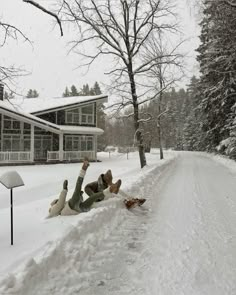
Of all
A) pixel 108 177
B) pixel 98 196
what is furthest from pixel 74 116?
pixel 98 196

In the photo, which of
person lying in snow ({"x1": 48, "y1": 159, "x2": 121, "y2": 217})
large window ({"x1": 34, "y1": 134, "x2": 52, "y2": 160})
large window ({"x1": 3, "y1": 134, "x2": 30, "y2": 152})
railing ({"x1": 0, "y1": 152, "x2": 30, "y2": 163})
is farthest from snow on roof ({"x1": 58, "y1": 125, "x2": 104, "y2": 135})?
person lying in snow ({"x1": 48, "y1": 159, "x2": 121, "y2": 217})

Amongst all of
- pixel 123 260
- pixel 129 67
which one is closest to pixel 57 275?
pixel 123 260

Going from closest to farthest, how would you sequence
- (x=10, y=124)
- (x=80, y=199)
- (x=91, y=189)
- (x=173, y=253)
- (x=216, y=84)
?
(x=173, y=253), (x=80, y=199), (x=91, y=189), (x=216, y=84), (x=10, y=124)

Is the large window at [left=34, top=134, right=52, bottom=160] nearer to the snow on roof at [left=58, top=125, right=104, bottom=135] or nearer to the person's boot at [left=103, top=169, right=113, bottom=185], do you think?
the snow on roof at [left=58, top=125, right=104, bottom=135]

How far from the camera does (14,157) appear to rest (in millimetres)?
29500

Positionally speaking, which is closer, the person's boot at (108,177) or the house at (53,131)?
the person's boot at (108,177)

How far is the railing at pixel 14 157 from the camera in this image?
1142 inches

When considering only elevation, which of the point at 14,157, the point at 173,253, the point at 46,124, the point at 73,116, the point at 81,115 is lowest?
the point at 173,253

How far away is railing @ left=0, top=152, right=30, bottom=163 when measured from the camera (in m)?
29.0

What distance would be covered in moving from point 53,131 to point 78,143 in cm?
524

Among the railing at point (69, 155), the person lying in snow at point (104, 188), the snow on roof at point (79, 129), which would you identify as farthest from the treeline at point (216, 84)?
the person lying in snow at point (104, 188)

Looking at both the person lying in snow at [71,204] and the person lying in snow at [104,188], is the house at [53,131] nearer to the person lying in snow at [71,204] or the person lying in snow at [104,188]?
the person lying in snow at [104,188]

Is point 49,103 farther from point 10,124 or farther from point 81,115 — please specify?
point 10,124

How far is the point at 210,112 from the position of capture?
34.7m
